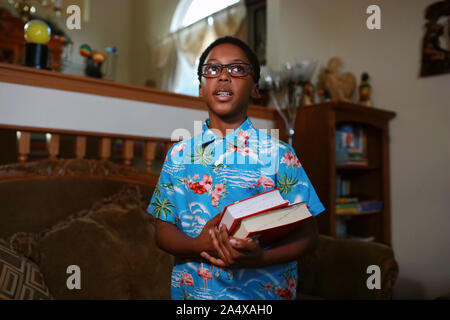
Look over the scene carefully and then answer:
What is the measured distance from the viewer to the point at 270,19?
6.82 feet

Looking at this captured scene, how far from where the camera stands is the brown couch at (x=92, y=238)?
0.99m

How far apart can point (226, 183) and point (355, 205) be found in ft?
5.74

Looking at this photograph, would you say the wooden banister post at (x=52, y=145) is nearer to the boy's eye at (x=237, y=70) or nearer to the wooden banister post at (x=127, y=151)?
the wooden banister post at (x=127, y=151)

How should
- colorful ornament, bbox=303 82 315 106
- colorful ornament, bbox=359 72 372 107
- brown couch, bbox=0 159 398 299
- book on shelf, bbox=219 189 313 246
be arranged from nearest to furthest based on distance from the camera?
book on shelf, bbox=219 189 313 246, brown couch, bbox=0 159 398 299, colorful ornament, bbox=303 82 315 106, colorful ornament, bbox=359 72 372 107

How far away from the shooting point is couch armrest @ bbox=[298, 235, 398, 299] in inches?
47.1

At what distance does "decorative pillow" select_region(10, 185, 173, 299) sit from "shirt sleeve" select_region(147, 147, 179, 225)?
26.8 inches

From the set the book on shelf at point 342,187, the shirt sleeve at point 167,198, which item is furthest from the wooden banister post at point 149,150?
the book on shelf at point 342,187

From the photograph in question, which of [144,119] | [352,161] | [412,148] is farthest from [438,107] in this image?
[144,119]

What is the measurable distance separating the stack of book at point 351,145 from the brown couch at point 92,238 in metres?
0.66

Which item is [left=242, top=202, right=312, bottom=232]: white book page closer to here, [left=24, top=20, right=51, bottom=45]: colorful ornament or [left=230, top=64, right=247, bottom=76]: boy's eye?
[left=230, top=64, right=247, bottom=76]: boy's eye

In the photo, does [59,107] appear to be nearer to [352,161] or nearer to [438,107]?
[352,161]

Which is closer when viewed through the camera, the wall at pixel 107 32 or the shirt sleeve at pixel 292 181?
the shirt sleeve at pixel 292 181

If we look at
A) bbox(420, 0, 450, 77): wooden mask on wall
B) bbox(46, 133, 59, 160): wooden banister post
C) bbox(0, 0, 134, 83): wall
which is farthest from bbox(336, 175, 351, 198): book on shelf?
bbox(0, 0, 134, 83): wall

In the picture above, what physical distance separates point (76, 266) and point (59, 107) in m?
0.55
